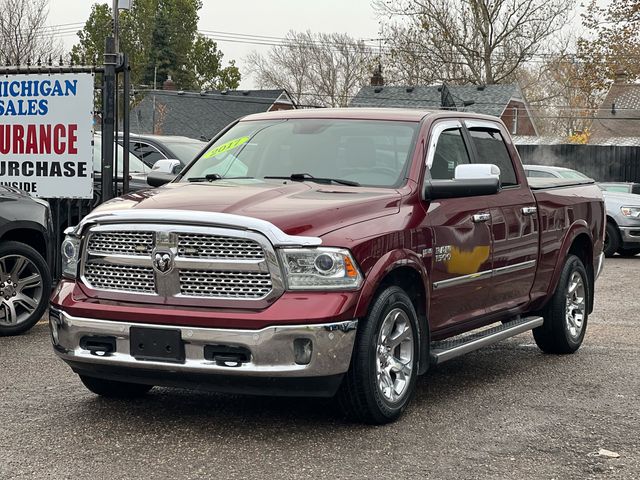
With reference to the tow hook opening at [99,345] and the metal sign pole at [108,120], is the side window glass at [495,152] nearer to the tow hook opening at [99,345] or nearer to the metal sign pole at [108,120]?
the tow hook opening at [99,345]

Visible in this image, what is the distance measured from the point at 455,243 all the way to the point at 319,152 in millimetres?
1031

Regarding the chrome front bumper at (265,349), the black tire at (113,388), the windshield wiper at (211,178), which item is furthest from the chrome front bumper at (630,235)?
the chrome front bumper at (265,349)

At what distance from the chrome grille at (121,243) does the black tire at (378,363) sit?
3.98 feet

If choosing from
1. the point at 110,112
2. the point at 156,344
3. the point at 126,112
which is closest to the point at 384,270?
the point at 156,344

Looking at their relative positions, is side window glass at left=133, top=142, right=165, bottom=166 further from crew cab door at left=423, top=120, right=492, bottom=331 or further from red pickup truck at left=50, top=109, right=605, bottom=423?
crew cab door at left=423, top=120, right=492, bottom=331

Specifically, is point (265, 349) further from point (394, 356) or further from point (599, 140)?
point (599, 140)

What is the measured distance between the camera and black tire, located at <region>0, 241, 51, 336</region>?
9.17 m

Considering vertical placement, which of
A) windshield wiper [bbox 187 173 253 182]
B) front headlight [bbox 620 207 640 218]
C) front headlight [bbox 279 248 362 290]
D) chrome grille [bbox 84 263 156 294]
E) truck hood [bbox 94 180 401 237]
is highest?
windshield wiper [bbox 187 173 253 182]

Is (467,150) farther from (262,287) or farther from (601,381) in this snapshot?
(262,287)

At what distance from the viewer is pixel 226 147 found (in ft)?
24.8

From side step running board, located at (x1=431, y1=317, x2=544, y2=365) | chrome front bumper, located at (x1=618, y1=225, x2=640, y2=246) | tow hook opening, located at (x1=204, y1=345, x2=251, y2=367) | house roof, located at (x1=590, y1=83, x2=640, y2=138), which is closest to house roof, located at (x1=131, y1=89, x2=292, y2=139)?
house roof, located at (x1=590, y1=83, x2=640, y2=138)

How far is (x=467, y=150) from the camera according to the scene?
7.59m

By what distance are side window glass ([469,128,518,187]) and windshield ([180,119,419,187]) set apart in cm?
88

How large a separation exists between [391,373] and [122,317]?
153cm
